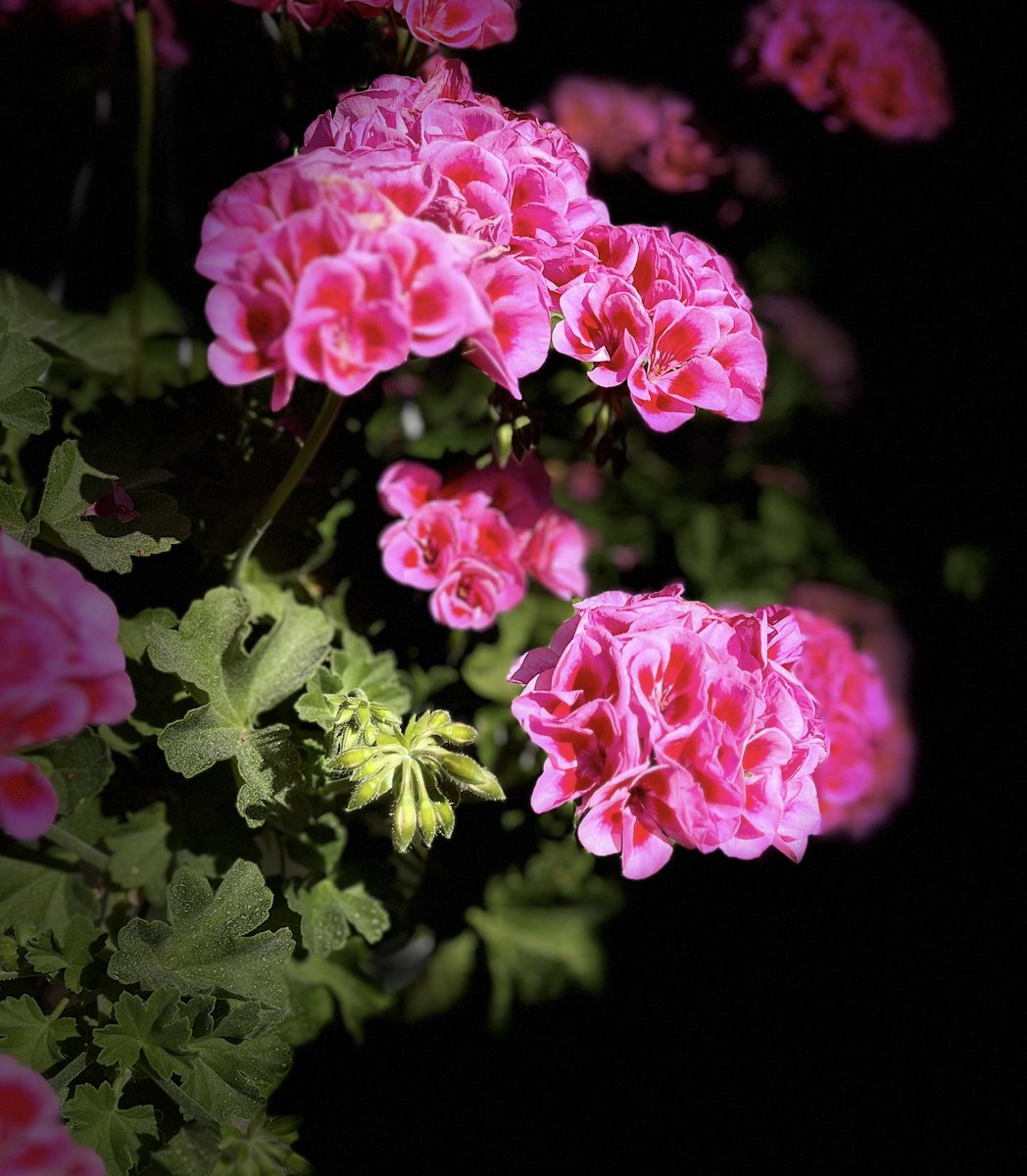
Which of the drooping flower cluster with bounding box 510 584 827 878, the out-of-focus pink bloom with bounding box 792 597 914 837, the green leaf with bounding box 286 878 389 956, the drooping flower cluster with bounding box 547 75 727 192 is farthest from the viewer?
the drooping flower cluster with bounding box 547 75 727 192

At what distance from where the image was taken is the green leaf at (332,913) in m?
0.82

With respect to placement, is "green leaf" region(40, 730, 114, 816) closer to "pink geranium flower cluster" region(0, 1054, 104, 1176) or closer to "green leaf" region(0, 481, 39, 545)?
"green leaf" region(0, 481, 39, 545)

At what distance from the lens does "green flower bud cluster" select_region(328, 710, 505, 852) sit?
0.65m

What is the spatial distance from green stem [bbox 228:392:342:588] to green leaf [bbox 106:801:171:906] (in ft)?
0.79

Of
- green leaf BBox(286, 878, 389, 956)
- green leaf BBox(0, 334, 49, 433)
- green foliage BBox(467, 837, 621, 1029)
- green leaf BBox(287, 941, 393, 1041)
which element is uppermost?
green leaf BBox(0, 334, 49, 433)

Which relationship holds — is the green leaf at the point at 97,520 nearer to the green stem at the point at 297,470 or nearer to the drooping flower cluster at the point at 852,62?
the green stem at the point at 297,470

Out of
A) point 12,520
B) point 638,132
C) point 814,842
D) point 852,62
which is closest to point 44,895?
point 12,520

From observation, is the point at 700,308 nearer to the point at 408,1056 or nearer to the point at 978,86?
the point at 408,1056

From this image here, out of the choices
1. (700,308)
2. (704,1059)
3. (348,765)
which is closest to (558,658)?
(348,765)

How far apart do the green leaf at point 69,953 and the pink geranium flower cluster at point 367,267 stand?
467 mm

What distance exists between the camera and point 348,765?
66cm

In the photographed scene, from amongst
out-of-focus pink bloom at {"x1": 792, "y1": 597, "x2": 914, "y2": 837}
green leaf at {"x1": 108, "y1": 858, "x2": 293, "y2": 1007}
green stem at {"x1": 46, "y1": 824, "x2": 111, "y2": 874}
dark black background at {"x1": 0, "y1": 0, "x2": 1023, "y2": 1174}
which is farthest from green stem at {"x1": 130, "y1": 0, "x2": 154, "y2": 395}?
out-of-focus pink bloom at {"x1": 792, "y1": 597, "x2": 914, "y2": 837}

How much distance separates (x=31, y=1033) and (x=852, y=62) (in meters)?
1.54

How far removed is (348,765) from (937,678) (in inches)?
49.9
